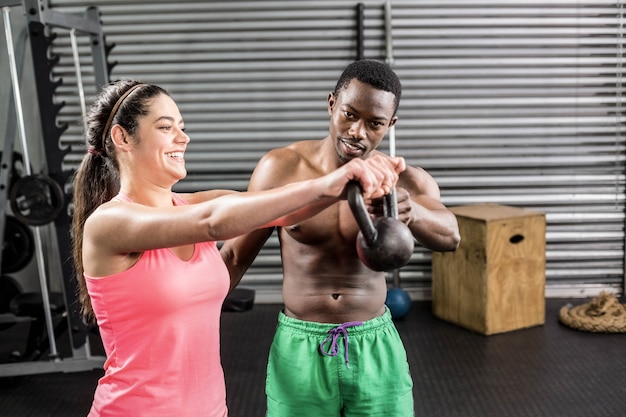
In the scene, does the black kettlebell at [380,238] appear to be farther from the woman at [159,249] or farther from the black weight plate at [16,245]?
the black weight plate at [16,245]

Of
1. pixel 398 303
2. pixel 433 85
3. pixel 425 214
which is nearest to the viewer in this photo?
pixel 425 214

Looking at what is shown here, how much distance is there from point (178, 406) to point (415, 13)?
4.25 metres

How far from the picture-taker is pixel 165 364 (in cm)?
145

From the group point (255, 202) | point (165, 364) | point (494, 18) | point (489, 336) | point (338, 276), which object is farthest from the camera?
point (494, 18)

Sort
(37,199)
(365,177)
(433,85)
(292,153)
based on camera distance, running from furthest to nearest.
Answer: (433,85), (37,199), (292,153), (365,177)

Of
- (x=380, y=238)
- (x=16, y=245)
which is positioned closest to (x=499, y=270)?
(x=16, y=245)

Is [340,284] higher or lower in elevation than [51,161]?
lower

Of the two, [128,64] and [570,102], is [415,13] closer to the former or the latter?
[570,102]

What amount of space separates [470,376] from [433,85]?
2346 mm

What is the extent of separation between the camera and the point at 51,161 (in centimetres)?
366

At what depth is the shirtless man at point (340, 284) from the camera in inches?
73.1

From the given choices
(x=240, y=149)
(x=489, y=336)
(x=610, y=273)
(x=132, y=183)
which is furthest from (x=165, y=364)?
(x=610, y=273)

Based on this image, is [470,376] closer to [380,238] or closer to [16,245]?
[380,238]

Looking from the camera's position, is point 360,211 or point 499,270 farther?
point 499,270
